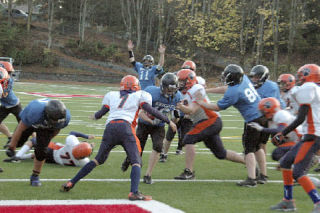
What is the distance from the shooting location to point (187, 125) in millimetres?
9406

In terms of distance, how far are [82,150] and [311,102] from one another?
12.8 ft

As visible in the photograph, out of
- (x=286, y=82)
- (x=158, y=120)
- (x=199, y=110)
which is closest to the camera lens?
(x=199, y=110)

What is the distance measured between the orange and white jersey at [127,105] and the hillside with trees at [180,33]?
97.5 ft

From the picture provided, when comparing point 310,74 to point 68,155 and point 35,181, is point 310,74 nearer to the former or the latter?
point 35,181

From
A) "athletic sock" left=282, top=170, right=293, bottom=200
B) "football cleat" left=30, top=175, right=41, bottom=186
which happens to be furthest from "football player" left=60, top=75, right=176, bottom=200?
"athletic sock" left=282, top=170, right=293, bottom=200

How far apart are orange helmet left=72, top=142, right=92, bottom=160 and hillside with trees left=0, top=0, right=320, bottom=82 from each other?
28.9m

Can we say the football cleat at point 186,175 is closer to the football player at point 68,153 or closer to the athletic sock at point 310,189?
the football player at point 68,153

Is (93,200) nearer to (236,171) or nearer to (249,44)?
(236,171)

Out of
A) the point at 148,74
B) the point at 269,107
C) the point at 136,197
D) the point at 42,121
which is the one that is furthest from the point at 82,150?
the point at 148,74

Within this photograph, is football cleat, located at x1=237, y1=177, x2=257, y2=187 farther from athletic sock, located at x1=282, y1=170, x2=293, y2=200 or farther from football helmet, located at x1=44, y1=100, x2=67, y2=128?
football helmet, located at x1=44, y1=100, x2=67, y2=128

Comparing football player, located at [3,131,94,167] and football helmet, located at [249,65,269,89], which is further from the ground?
football helmet, located at [249,65,269,89]

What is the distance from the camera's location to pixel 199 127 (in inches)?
291

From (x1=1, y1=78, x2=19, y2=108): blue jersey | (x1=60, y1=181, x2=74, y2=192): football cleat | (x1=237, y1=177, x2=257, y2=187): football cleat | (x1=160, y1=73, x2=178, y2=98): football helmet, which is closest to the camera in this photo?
(x1=60, y1=181, x2=74, y2=192): football cleat

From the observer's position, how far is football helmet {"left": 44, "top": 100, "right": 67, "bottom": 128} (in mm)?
6113
